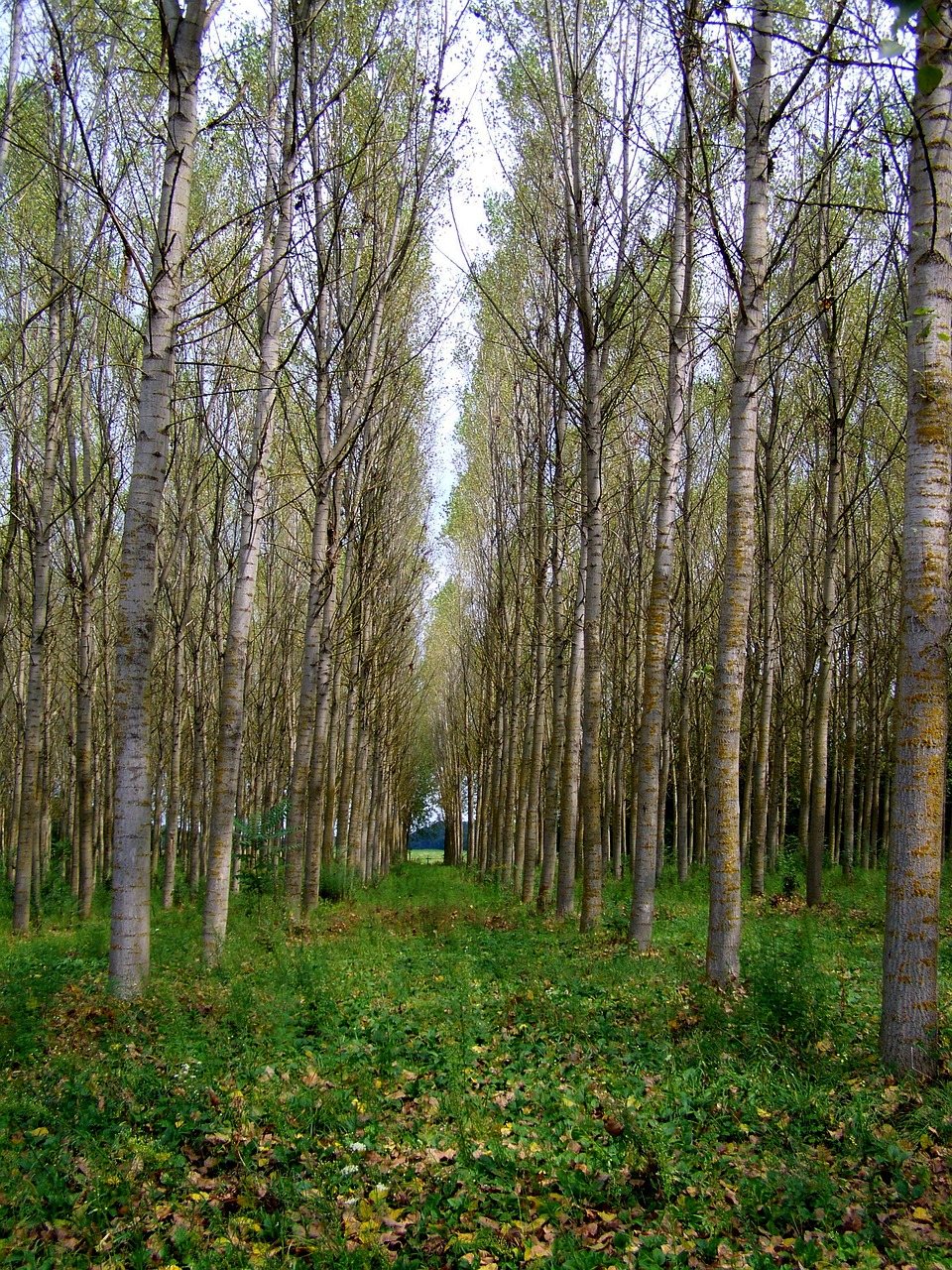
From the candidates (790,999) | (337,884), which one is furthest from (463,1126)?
(337,884)

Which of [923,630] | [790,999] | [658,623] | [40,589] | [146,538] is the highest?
[40,589]

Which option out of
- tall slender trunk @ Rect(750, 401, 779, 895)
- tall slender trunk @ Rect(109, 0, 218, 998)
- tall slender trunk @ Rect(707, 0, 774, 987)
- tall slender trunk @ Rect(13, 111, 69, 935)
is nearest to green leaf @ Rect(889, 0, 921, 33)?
tall slender trunk @ Rect(707, 0, 774, 987)

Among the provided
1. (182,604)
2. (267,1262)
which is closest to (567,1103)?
(267,1262)

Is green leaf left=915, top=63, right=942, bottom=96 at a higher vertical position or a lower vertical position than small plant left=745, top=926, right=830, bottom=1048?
higher

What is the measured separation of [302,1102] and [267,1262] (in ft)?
4.10

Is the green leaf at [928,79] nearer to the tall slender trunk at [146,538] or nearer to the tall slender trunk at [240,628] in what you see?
the tall slender trunk at [146,538]

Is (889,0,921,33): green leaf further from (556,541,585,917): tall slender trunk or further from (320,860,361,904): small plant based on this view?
(320,860,361,904): small plant

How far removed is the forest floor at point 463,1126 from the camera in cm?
319

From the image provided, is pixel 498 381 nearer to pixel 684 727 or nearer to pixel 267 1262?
pixel 684 727

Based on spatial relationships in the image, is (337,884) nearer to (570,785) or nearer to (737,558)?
(570,785)

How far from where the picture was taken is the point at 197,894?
48.5ft

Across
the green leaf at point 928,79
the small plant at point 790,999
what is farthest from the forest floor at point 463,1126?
the green leaf at point 928,79

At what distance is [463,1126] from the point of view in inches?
161

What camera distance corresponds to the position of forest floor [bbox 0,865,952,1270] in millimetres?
3189
